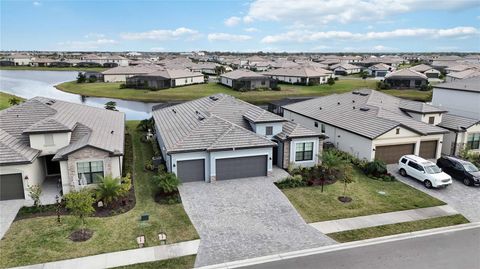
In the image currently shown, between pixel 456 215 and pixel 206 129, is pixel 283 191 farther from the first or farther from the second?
pixel 456 215

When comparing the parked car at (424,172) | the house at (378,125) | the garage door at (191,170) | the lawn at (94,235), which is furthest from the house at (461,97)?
the lawn at (94,235)

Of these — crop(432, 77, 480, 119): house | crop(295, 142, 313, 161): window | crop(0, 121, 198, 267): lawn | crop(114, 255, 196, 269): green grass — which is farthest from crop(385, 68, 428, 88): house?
crop(114, 255, 196, 269): green grass

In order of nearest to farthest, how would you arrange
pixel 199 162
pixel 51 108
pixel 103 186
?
pixel 103 186 → pixel 199 162 → pixel 51 108

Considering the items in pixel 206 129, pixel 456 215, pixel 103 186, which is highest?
pixel 206 129

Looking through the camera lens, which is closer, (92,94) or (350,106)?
(350,106)

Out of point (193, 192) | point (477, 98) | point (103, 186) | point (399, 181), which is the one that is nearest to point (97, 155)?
point (103, 186)

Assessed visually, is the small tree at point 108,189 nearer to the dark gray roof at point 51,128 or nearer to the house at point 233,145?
the dark gray roof at point 51,128

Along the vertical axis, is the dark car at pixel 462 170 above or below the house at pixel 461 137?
below
